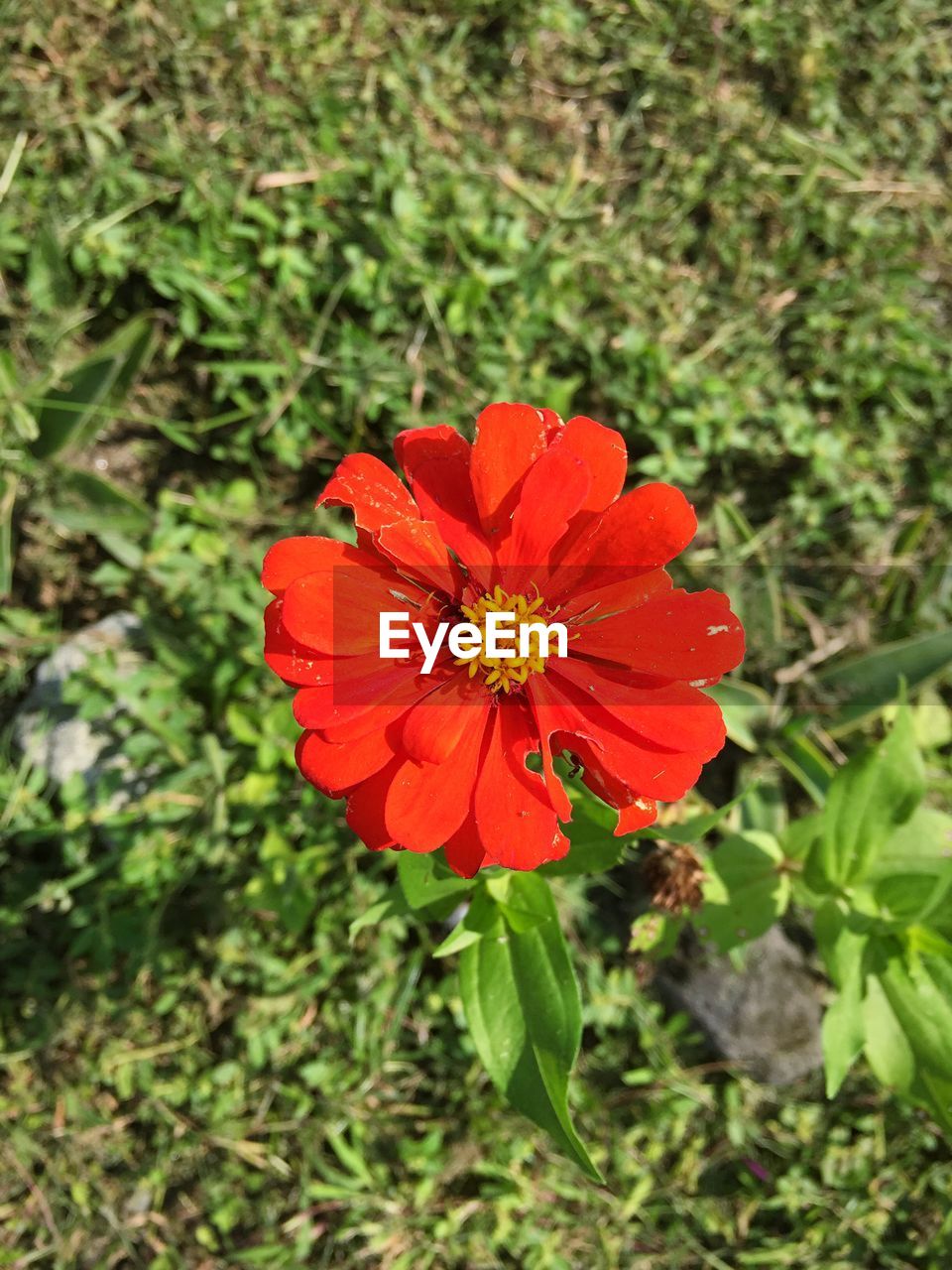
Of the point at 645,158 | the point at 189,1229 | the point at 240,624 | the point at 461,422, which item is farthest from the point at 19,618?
the point at 645,158

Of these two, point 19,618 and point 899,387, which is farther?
point 899,387

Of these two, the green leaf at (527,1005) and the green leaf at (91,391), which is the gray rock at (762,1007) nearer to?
the green leaf at (527,1005)

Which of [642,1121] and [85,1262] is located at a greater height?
[642,1121]

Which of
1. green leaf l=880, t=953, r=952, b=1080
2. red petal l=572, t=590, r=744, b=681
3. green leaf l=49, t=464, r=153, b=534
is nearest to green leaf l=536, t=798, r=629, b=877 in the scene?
red petal l=572, t=590, r=744, b=681

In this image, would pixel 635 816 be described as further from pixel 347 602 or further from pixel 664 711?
pixel 347 602

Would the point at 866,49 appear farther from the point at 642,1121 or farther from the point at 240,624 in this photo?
the point at 642,1121

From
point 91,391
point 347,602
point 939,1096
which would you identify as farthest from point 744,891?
point 91,391
